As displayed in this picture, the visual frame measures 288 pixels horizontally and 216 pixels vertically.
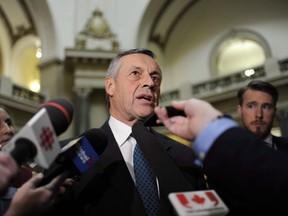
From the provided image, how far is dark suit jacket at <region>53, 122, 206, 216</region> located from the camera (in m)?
1.40

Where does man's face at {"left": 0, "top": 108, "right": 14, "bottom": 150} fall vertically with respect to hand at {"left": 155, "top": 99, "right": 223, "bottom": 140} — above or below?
above

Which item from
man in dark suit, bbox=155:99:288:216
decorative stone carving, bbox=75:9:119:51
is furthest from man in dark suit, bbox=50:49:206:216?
decorative stone carving, bbox=75:9:119:51

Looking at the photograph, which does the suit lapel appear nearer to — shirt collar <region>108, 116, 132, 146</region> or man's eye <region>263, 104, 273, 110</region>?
shirt collar <region>108, 116, 132, 146</region>

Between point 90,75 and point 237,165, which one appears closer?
point 237,165

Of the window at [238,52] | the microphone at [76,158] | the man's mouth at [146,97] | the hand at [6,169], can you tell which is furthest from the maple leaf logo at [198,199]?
the window at [238,52]

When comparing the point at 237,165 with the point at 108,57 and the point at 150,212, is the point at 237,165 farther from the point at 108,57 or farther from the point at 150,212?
the point at 108,57

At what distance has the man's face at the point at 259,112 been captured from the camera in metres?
2.47

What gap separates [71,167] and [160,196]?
55 cm

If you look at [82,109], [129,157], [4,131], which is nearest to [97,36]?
[82,109]

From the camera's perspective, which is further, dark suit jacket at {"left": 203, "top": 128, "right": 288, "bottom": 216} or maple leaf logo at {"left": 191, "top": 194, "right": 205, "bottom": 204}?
maple leaf logo at {"left": 191, "top": 194, "right": 205, "bottom": 204}

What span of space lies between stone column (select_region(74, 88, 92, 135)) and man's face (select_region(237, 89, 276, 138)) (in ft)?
25.4

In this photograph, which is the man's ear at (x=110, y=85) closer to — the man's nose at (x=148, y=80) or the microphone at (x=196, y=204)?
Result: the man's nose at (x=148, y=80)

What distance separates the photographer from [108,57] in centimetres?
1004

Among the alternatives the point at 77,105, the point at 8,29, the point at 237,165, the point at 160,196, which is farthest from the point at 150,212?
the point at 8,29
